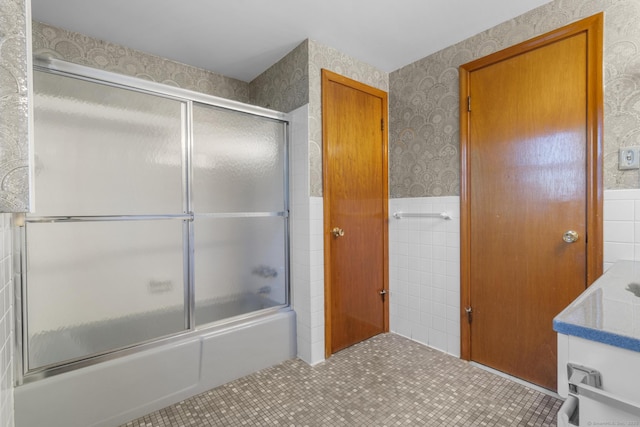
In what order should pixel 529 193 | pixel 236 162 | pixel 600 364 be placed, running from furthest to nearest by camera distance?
pixel 236 162
pixel 529 193
pixel 600 364

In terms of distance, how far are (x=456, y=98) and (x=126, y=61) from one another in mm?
2340

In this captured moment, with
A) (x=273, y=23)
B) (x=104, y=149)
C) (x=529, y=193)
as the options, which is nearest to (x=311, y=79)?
(x=273, y=23)

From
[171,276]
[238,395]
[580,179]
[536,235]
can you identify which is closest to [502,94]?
[580,179]

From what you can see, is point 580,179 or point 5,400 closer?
point 5,400

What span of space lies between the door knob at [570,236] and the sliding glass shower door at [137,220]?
1761 mm

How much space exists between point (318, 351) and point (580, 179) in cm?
188

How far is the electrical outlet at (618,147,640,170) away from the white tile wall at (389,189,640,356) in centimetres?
82

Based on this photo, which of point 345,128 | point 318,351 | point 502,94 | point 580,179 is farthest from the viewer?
point 345,128

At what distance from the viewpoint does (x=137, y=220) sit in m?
1.57

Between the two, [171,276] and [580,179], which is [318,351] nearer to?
[171,276]

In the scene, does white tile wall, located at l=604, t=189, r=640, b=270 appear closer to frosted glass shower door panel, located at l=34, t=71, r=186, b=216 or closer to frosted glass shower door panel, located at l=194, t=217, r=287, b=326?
frosted glass shower door panel, located at l=194, t=217, r=287, b=326

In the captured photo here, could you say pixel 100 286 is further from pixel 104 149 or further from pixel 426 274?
pixel 426 274

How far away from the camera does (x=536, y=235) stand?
1720mm

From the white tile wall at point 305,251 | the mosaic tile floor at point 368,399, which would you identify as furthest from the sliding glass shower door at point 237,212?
the mosaic tile floor at point 368,399
